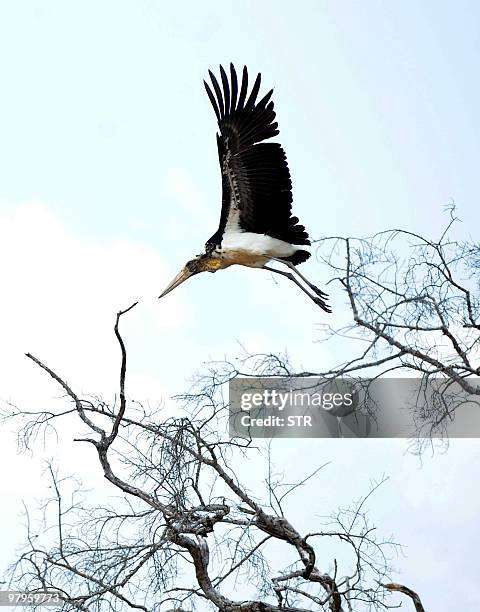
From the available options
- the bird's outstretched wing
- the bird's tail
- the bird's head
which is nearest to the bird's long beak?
the bird's head

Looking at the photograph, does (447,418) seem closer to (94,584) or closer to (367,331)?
(367,331)

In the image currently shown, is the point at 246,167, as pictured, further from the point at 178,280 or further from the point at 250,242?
the point at 178,280

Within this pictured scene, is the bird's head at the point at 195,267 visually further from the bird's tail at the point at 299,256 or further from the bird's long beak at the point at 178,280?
the bird's tail at the point at 299,256

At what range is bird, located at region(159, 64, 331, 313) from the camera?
15.8ft

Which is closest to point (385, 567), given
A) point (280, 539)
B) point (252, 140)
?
point (280, 539)

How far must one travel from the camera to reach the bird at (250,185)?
4.80 metres

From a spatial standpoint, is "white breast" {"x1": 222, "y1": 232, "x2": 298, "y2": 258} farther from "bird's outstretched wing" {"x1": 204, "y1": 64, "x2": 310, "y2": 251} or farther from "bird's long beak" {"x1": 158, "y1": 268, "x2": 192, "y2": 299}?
"bird's long beak" {"x1": 158, "y1": 268, "x2": 192, "y2": 299}

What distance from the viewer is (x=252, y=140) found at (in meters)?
4.82

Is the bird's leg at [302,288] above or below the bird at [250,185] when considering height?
below

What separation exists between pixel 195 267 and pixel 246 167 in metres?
0.58

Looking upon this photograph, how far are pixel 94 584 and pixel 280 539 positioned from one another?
863 mm

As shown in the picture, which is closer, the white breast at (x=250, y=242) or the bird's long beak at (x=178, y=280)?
the white breast at (x=250, y=242)

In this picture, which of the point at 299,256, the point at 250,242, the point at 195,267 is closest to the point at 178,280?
the point at 195,267

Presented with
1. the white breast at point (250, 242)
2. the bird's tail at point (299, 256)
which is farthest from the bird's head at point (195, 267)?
the bird's tail at point (299, 256)
